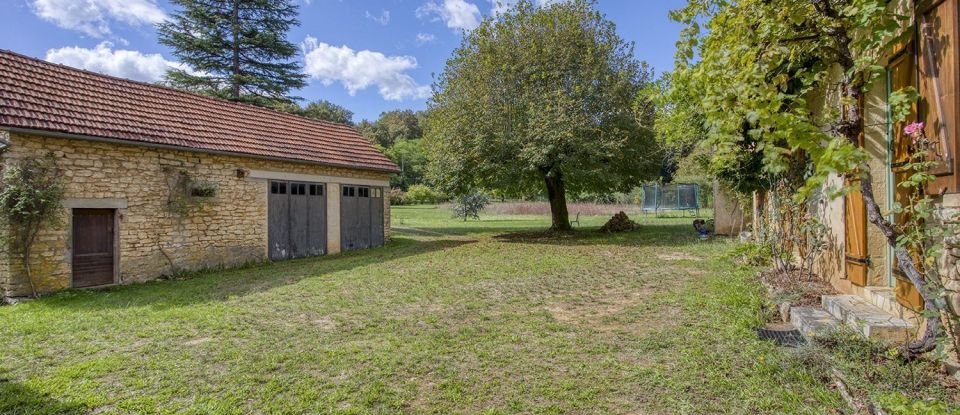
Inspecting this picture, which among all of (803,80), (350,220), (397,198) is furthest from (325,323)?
(397,198)

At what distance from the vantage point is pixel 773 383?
3.25 metres

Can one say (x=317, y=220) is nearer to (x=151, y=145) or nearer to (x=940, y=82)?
(x=151, y=145)

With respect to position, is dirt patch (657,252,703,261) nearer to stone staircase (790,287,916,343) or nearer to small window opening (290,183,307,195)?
stone staircase (790,287,916,343)

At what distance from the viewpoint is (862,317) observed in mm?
3783

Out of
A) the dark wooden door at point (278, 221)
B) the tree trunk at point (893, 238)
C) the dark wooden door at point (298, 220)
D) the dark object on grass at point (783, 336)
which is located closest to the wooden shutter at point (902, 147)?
Answer: the tree trunk at point (893, 238)

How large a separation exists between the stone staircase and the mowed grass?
428 millimetres

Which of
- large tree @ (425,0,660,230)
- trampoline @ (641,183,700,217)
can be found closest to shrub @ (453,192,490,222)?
trampoline @ (641,183,700,217)

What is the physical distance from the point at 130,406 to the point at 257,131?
10413 mm

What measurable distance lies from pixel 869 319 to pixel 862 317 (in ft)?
0.29

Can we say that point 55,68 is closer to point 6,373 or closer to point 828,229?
point 6,373

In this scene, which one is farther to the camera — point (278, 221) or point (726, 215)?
point (726, 215)

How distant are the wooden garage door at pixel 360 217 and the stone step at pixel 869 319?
466 inches

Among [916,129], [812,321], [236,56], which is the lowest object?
[812,321]

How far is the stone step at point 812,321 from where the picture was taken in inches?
153
